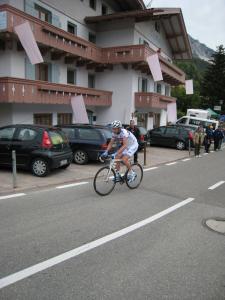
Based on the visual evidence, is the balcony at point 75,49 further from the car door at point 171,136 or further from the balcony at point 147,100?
the car door at point 171,136

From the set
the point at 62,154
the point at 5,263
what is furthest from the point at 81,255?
the point at 62,154

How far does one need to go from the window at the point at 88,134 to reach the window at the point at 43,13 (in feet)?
32.4

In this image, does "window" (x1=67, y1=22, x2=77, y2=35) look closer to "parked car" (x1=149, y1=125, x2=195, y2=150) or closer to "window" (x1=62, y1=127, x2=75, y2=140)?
"parked car" (x1=149, y1=125, x2=195, y2=150)

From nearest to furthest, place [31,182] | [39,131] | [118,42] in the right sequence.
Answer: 1. [31,182]
2. [39,131]
3. [118,42]

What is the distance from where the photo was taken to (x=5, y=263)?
4.40m

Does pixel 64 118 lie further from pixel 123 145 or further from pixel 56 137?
pixel 123 145

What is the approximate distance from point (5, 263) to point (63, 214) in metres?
2.36

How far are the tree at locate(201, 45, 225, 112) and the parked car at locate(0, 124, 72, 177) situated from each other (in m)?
49.4

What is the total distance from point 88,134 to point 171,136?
1087cm

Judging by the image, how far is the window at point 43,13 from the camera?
19997 millimetres

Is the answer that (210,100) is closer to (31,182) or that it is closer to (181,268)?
(31,182)

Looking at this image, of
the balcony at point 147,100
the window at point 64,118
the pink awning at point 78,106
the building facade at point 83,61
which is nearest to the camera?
the building facade at point 83,61

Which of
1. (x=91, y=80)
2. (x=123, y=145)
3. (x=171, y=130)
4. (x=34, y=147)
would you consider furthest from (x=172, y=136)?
(x=123, y=145)

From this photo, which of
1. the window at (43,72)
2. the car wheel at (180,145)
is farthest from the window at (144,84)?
the window at (43,72)
